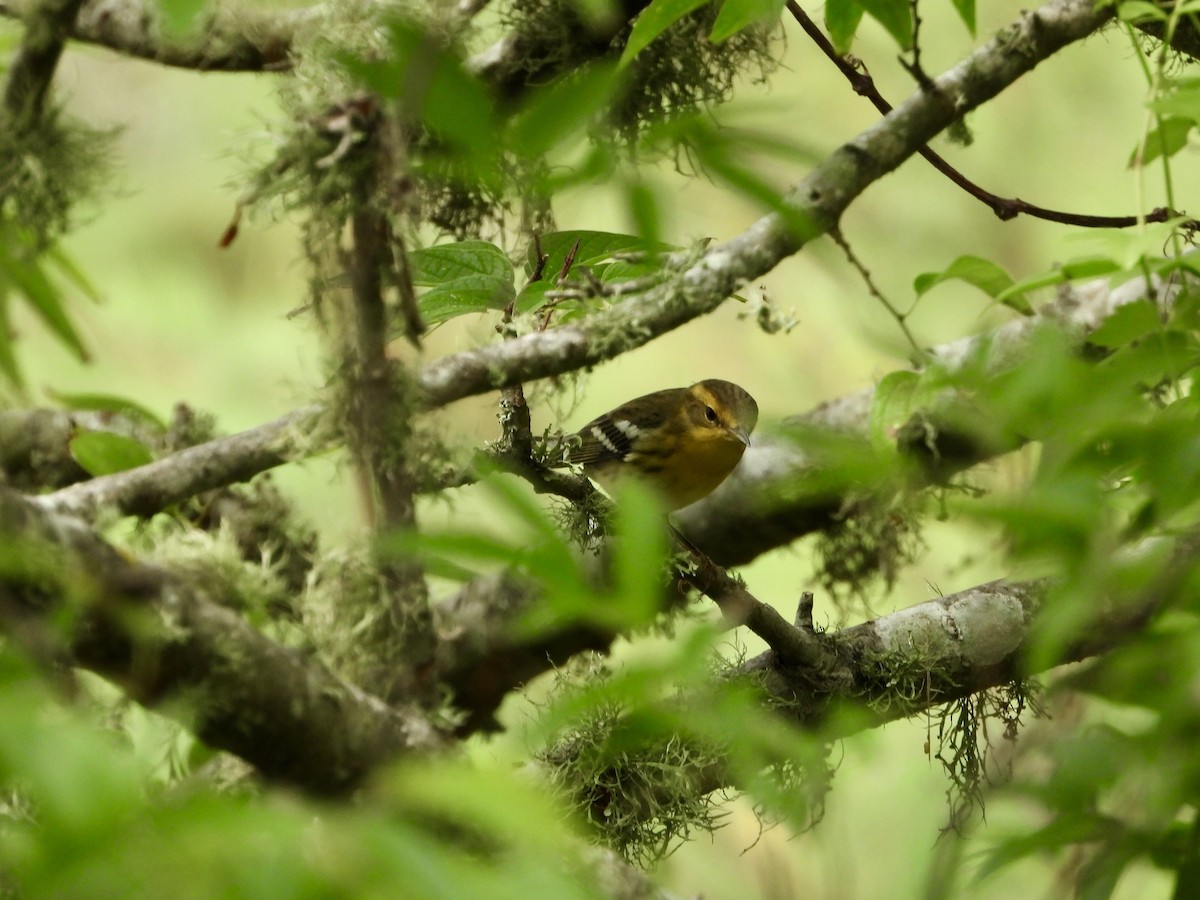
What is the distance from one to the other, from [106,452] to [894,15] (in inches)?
87.6

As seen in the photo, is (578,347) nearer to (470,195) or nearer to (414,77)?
(414,77)

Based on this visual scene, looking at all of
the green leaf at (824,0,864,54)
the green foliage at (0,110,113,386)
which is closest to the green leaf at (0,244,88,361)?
the green foliage at (0,110,113,386)

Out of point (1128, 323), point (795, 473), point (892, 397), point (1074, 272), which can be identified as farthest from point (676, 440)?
point (1074, 272)

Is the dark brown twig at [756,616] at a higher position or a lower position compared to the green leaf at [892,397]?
lower

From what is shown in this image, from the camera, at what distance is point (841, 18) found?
195 cm

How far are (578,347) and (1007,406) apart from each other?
693mm

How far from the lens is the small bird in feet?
12.9

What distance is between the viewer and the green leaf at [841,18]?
6.29ft

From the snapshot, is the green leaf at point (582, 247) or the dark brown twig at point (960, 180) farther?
the dark brown twig at point (960, 180)

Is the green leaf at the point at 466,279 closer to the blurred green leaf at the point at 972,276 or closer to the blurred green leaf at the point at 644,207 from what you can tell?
the blurred green leaf at the point at 972,276

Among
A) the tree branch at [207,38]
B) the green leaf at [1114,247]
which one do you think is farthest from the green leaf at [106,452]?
the green leaf at [1114,247]

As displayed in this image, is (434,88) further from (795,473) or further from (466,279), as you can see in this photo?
(795,473)

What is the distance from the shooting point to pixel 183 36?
3.12 feet

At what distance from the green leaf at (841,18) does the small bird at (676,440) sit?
1.85 metres
